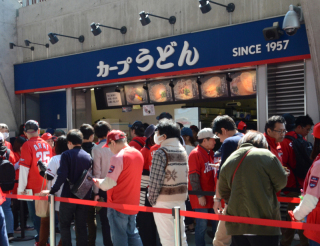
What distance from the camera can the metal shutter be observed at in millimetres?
7156

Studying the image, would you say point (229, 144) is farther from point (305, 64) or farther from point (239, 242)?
point (305, 64)

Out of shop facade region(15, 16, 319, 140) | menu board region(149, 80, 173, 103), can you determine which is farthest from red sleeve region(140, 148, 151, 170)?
menu board region(149, 80, 173, 103)

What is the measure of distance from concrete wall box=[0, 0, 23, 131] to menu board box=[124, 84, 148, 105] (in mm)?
4150

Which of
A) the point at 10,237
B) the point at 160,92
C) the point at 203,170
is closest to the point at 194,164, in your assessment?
the point at 203,170

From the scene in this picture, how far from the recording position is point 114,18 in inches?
389

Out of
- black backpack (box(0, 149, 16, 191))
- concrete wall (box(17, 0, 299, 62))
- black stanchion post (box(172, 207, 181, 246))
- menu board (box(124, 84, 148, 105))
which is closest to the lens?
black stanchion post (box(172, 207, 181, 246))

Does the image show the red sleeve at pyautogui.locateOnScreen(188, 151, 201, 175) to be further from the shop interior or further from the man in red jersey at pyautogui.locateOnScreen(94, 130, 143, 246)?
the shop interior

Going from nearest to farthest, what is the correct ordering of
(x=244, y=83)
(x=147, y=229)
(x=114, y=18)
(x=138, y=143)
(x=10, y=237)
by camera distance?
(x=147, y=229), (x=138, y=143), (x=10, y=237), (x=244, y=83), (x=114, y=18)

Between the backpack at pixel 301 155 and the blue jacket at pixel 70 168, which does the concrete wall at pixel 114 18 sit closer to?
the backpack at pixel 301 155

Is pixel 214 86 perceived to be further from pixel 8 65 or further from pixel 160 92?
pixel 8 65

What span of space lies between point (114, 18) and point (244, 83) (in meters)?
4.00

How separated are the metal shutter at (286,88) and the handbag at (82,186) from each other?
13.1 ft

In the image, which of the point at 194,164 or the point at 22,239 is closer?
the point at 194,164

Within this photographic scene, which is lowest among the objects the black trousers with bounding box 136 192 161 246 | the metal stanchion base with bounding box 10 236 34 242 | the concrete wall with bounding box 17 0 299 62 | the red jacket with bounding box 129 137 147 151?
the metal stanchion base with bounding box 10 236 34 242
